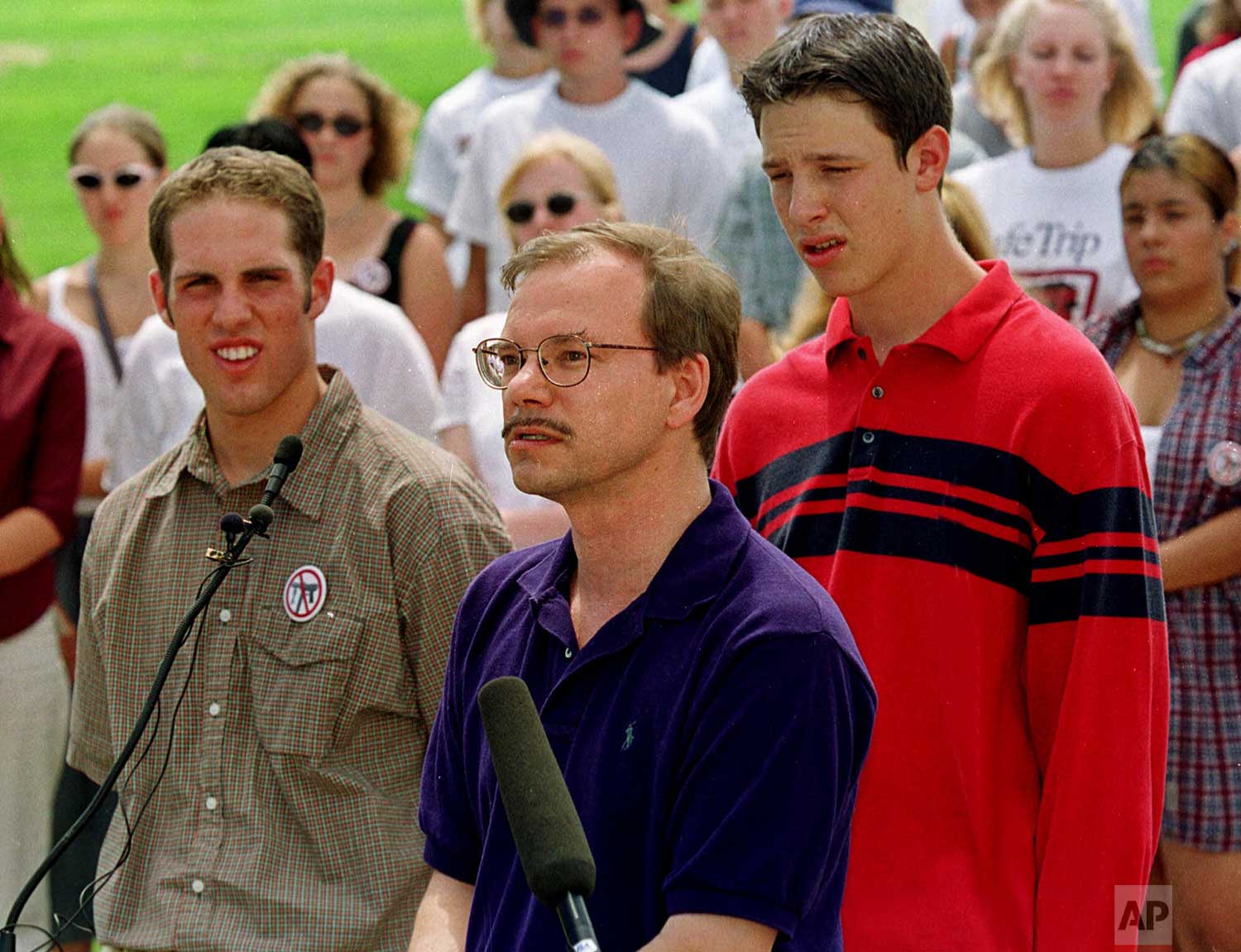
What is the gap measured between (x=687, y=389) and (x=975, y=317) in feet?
2.34

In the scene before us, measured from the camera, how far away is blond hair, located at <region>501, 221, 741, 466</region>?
9.37 ft

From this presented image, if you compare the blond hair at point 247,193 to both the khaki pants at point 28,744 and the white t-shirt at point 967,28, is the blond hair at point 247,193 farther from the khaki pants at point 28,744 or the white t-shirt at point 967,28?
the white t-shirt at point 967,28

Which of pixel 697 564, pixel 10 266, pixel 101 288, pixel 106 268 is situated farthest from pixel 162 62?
pixel 697 564

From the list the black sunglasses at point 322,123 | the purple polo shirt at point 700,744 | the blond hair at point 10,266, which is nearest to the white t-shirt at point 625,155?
the black sunglasses at point 322,123

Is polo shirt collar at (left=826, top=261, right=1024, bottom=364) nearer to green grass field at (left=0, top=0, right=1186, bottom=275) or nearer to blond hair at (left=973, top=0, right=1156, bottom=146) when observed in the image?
blond hair at (left=973, top=0, right=1156, bottom=146)

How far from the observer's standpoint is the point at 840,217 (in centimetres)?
333

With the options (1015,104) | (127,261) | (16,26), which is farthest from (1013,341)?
(16,26)

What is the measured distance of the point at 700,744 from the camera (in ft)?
8.25

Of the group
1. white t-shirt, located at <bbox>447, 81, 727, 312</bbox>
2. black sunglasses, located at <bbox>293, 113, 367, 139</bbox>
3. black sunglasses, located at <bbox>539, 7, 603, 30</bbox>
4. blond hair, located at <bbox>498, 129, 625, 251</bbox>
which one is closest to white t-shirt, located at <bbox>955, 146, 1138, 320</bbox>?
white t-shirt, located at <bbox>447, 81, 727, 312</bbox>

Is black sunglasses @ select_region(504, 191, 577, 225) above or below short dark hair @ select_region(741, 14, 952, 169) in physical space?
above

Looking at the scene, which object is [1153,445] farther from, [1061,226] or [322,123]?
[322,123]

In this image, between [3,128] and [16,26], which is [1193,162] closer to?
[3,128]

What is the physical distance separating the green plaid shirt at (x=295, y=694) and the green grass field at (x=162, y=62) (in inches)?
361

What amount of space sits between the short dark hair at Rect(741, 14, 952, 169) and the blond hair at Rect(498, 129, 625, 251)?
2784mm
